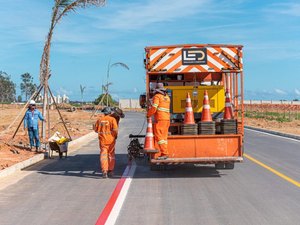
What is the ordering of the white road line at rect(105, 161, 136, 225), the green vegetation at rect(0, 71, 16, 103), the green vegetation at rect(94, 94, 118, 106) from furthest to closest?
the green vegetation at rect(0, 71, 16, 103)
the green vegetation at rect(94, 94, 118, 106)
the white road line at rect(105, 161, 136, 225)

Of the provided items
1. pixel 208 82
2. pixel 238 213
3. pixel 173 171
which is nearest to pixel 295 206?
pixel 238 213

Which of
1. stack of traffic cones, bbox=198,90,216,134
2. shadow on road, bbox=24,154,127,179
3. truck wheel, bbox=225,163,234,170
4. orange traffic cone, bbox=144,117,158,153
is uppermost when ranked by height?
stack of traffic cones, bbox=198,90,216,134

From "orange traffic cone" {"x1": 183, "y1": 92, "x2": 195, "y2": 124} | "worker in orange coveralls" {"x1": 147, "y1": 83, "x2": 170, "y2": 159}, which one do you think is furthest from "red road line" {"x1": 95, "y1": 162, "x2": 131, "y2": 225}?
"orange traffic cone" {"x1": 183, "y1": 92, "x2": 195, "y2": 124}

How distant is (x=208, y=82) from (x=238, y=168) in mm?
2340

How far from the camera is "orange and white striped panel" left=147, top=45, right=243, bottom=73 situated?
11062mm

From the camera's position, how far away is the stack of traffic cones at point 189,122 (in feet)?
35.1

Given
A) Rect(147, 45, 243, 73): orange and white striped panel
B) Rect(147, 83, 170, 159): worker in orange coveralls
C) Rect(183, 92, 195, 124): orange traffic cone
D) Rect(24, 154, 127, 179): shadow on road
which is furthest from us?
Rect(24, 154, 127, 179): shadow on road

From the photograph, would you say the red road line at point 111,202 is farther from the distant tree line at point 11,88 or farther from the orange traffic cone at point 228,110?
the distant tree line at point 11,88

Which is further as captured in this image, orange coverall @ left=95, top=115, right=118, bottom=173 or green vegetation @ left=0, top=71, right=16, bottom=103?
green vegetation @ left=0, top=71, right=16, bottom=103

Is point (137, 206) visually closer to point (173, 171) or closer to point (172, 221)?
point (172, 221)

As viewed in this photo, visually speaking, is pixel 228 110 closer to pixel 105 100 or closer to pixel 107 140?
pixel 107 140

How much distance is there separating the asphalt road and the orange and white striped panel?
2.49 m

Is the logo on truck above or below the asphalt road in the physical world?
above

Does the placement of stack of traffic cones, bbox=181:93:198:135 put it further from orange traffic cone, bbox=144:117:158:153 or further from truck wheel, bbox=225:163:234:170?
truck wheel, bbox=225:163:234:170
